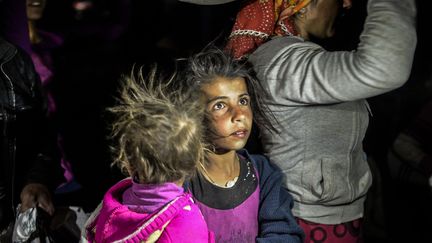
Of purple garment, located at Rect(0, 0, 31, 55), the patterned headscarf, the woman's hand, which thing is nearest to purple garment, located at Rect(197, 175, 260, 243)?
the patterned headscarf

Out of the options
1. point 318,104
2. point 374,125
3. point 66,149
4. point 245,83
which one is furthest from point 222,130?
point 374,125

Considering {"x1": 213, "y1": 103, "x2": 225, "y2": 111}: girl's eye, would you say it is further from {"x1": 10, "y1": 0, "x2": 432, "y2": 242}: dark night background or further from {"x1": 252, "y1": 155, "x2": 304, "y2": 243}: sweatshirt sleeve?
{"x1": 10, "y1": 0, "x2": 432, "y2": 242}: dark night background

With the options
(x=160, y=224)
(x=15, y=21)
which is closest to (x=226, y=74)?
(x=160, y=224)

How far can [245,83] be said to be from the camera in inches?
73.8

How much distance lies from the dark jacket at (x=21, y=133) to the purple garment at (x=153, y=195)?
898 millimetres

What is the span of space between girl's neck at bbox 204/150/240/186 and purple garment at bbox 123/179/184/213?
25cm

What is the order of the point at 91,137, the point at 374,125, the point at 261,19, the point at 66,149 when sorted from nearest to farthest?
the point at 261,19 < the point at 66,149 < the point at 91,137 < the point at 374,125

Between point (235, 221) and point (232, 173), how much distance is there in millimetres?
174

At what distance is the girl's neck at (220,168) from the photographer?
1.86 metres

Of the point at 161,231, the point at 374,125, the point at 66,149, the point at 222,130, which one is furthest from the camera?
the point at 374,125

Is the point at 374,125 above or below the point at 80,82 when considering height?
above

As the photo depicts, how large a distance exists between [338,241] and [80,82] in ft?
8.88

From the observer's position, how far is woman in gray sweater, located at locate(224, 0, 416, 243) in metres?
1.64

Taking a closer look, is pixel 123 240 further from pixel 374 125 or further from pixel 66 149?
pixel 374 125
